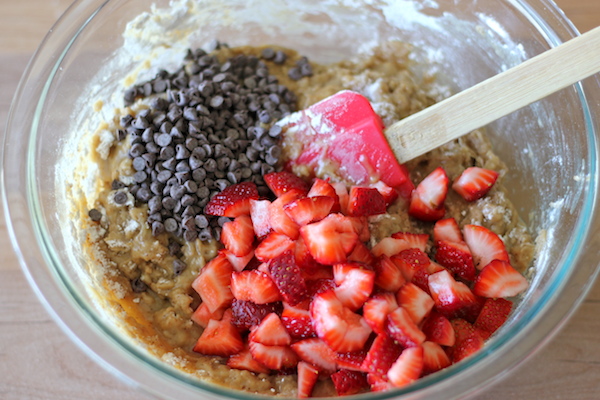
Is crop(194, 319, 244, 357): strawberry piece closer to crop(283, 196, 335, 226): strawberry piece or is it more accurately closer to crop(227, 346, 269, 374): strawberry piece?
crop(227, 346, 269, 374): strawberry piece

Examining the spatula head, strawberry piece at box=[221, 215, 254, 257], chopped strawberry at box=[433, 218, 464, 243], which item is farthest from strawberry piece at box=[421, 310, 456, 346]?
strawberry piece at box=[221, 215, 254, 257]

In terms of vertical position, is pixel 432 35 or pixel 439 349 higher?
pixel 432 35

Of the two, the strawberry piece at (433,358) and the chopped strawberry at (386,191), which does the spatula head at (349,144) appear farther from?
the strawberry piece at (433,358)

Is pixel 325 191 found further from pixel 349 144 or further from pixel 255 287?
pixel 255 287

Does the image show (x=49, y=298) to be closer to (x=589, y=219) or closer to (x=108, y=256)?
(x=108, y=256)

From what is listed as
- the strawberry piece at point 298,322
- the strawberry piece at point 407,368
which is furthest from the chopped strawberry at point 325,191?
the strawberry piece at point 407,368

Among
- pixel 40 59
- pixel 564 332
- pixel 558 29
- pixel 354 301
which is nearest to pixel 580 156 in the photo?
pixel 558 29
